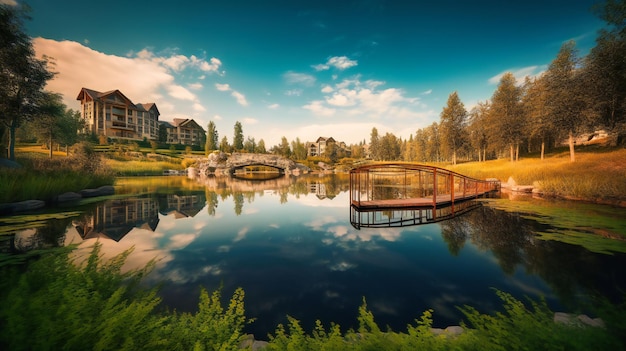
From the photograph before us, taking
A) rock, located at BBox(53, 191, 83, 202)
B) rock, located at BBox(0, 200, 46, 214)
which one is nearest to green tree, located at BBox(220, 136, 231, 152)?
rock, located at BBox(53, 191, 83, 202)

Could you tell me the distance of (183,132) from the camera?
9694cm

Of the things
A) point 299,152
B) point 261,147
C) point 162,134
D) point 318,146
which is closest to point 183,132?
point 162,134

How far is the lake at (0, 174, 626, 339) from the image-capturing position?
4.98 meters

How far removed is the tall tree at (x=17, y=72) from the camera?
16.1 m

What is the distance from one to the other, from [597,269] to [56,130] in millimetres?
64741

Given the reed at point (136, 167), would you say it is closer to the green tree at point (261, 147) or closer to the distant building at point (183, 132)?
the green tree at point (261, 147)

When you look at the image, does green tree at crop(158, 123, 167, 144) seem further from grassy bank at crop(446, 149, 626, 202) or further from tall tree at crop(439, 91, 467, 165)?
grassy bank at crop(446, 149, 626, 202)

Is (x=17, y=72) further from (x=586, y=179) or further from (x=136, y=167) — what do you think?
(x=586, y=179)

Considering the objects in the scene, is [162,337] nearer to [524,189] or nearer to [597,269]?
[597,269]

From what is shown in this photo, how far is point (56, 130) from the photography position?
3978 cm

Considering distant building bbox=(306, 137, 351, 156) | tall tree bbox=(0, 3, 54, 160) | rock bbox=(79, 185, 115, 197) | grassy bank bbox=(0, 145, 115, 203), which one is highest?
distant building bbox=(306, 137, 351, 156)

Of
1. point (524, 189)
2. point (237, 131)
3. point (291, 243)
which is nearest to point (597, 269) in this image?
point (291, 243)

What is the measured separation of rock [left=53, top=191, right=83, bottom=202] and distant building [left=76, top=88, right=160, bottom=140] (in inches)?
2574

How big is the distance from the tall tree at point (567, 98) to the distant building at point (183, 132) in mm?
108335
